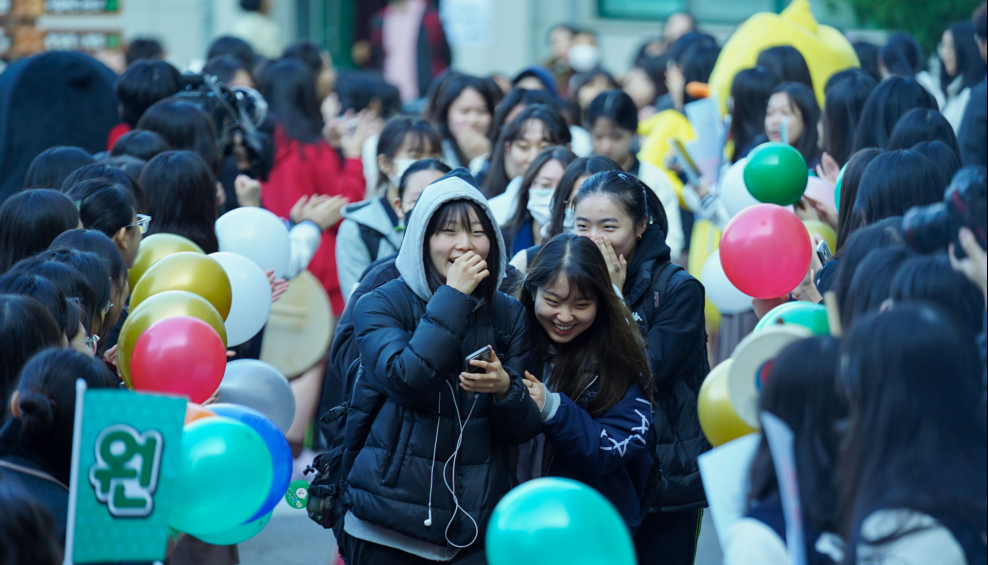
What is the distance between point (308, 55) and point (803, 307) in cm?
537

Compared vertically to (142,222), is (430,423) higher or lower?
lower

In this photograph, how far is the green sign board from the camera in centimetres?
215

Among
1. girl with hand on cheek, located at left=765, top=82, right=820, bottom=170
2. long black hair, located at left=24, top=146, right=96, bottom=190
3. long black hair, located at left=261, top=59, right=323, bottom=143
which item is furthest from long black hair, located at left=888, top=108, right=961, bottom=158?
long black hair, located at left=261, top=59, right=323, bottom=143

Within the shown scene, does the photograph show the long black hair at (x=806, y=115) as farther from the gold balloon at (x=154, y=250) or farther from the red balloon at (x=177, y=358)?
the red balloon at (x=177, y=358)

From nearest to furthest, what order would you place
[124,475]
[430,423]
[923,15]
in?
1. [124,475]
2. [430,423]
3. [923,15]

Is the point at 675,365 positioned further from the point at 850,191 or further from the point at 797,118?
the point at 797,118

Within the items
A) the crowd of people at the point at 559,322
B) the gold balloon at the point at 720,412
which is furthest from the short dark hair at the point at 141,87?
the gold balloon at the point at 720,412

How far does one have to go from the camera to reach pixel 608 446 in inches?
115

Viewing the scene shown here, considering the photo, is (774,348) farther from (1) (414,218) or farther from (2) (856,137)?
(2) (856,137)

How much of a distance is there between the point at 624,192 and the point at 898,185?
84 cm

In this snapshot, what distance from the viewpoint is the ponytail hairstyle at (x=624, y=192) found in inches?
136

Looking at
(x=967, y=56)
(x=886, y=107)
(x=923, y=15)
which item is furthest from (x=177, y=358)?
(x=923, y=15)

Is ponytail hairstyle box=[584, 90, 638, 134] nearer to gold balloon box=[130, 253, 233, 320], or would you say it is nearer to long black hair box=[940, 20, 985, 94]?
gold balloon box=[130, 253, 233, 320]

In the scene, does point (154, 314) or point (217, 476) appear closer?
point (217, 476)
